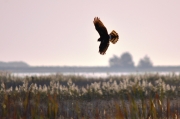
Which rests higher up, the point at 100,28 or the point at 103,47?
the point at 100,28

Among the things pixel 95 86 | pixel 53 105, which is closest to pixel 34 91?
pixel 95 86

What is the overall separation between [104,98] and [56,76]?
35.0 feet

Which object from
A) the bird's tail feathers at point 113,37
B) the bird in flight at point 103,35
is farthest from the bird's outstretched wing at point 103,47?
the bird's tail feathers at point 113,37

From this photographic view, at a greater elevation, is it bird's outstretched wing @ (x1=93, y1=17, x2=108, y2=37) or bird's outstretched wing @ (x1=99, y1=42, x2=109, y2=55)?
bird's outstretched wing @ (x1=93, y1=17, x2=108, y2=37)

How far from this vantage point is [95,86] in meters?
17.8

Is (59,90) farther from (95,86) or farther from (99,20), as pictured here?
(99,20)

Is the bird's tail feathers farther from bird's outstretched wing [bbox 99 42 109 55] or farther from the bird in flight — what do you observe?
bird's outstretched wing [bbox 99 42 109 55]

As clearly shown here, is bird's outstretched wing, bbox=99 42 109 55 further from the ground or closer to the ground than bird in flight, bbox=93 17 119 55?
closer to the ground

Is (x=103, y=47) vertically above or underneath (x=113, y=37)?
underneath

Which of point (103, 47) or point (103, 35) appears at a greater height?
point (103, 35)

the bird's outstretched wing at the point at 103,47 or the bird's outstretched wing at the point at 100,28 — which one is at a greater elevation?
the bird's outstretched wing at the point at 100,28

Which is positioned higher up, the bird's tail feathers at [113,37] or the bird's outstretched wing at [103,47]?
the bird's tail feathers at [113,37]

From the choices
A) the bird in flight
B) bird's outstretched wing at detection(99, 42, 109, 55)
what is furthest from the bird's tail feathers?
bird's outstretched wing at detection(99, 42, 109, 55)

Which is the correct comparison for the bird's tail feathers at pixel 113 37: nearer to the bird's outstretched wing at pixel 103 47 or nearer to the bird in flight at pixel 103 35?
the bird in flight at pixel 103 35
